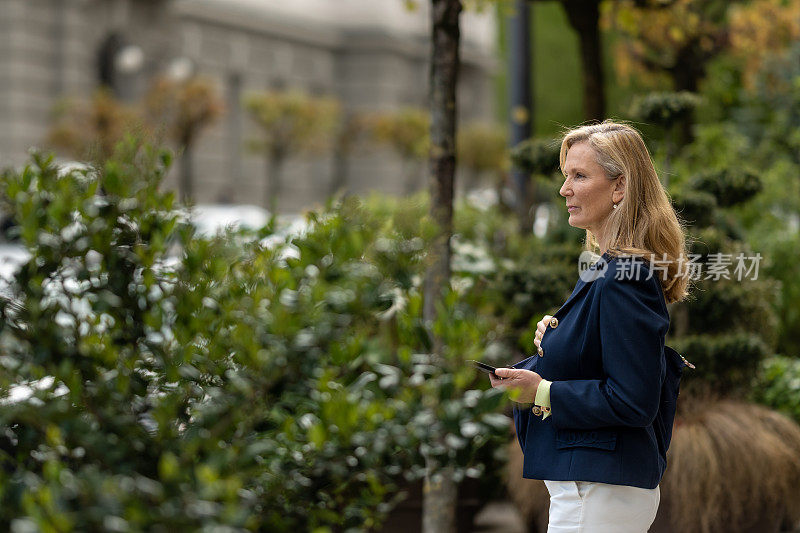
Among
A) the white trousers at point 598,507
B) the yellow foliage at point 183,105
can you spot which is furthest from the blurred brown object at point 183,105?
the white trousers at point 598,507

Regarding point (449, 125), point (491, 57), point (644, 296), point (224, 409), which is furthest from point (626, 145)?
point (491, 57)

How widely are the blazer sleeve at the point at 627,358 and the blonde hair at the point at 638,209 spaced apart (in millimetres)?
125

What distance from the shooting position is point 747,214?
32.7 feet

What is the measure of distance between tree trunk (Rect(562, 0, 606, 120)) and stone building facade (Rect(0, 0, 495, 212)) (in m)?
20.5

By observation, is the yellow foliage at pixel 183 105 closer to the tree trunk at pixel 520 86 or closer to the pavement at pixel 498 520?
the tree trunk at pixel 520 86

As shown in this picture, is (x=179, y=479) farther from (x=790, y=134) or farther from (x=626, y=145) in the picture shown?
(x=790, y=134)

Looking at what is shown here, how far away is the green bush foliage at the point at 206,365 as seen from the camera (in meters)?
2.54

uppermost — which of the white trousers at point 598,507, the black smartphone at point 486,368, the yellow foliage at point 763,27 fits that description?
the yellow foliage at point 763,27

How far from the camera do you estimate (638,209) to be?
9.34ft

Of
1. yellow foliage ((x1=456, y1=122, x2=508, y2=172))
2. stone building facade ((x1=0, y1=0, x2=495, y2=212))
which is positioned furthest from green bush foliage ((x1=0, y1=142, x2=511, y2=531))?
yellow foliage ((x1=456, y1=122, x2=508, y2=172))

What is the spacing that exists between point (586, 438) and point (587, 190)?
0.65m

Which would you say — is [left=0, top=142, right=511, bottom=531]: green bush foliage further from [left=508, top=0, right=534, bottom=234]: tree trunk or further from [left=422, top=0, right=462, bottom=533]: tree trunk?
[left=508, top=0, right=534, bottom=234]: tree trunk

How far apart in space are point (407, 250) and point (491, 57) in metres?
43.0

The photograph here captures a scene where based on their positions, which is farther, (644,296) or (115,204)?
(115,204)
